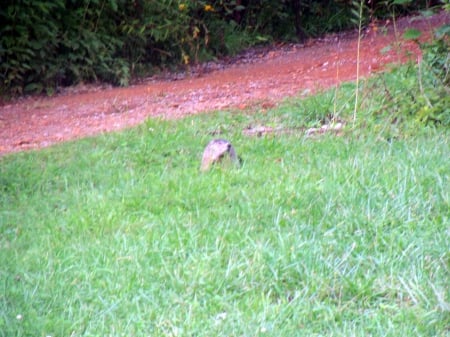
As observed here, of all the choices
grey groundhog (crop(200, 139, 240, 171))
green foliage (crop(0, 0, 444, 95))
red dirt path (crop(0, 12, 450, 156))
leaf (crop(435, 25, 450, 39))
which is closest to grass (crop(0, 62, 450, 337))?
grey groundhog (crop(200, 139, 240, 171))

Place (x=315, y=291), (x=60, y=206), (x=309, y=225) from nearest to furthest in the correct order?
1. (x=315, y=291)
2. (x=309, y=225)
3. (x=60, y=206)

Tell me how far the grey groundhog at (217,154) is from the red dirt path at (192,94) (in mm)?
1973

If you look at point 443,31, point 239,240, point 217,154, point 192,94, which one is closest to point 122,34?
point 192,94

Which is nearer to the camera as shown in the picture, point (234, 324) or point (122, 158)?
point (234, 324)

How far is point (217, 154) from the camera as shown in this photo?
5785 millimetres

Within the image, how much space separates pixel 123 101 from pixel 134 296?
18.2 feet

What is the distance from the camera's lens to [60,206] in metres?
5.29

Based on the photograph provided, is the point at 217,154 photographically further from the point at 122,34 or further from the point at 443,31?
the point at 122,34

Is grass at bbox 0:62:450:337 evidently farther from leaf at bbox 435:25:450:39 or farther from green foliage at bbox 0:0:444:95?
green foliage at bbox 0:0:444:95

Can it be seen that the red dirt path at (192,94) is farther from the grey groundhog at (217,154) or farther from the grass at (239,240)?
the grey groundhog at (217,154)

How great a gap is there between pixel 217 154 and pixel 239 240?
151cm

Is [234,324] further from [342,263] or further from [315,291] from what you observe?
[342,263]

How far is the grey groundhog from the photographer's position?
577cm

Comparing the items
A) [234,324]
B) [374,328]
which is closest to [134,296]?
[234,324]
